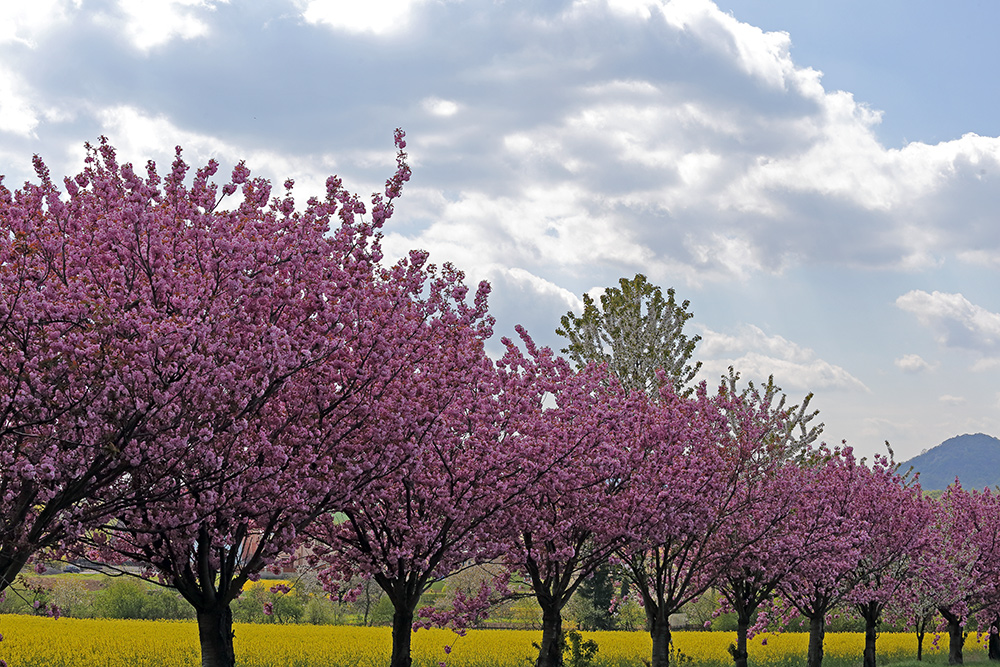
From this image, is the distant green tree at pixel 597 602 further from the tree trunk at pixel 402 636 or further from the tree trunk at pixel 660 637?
the tree trunk at pixel 402 636

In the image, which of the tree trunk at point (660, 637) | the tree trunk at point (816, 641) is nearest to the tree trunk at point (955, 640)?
the tree trunk at point (816, 641)

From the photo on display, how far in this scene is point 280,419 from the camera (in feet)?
41.6

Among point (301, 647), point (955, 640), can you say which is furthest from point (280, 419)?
point (955, 640)

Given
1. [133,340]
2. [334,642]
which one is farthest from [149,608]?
[133,340]

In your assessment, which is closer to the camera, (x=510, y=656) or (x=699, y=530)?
(x=699, y=530)

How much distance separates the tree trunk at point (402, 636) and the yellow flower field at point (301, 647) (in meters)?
13.8

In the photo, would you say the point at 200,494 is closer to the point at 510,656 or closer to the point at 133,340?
the point at 133,340

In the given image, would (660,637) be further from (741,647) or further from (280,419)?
(280,419)

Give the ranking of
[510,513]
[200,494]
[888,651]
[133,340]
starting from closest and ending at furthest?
[133,340] → [200,494] → [510,513] → [888,651]

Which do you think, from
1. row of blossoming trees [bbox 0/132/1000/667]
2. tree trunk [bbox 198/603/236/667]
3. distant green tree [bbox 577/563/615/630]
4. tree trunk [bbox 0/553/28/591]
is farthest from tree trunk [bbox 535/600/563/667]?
distant green tree [bbox 577/563/615/630]

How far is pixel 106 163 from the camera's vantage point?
1263 centimetres

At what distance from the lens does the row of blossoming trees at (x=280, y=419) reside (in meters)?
9.52

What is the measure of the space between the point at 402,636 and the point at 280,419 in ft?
18.4

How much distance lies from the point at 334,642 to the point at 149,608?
16.5 meters
